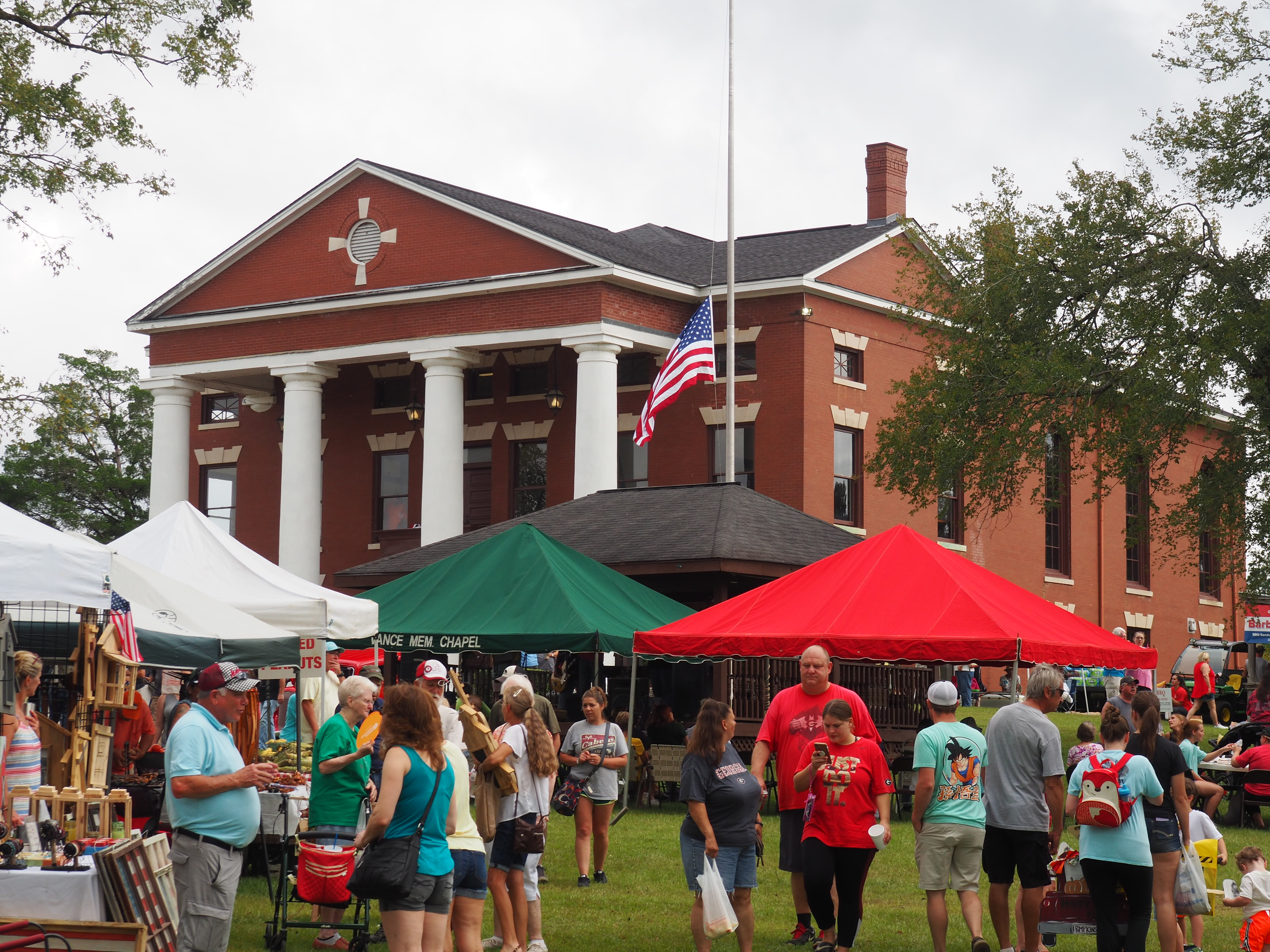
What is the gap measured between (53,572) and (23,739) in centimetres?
149

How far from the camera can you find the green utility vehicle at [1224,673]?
34.7 metres

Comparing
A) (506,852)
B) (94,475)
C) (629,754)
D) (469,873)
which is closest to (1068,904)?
(506,852)

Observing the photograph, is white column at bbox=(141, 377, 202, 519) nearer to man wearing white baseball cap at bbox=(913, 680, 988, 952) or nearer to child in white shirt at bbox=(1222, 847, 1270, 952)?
man wearing white baseball cap at bbox=(913, 680, 988, 952)

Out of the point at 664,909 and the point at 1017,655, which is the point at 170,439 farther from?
the point at 664,909

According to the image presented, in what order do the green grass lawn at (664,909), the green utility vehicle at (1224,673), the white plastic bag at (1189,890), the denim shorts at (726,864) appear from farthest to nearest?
the green utility vehicle at (1224,673)
the green grass lawn at (664,909)
the white plastic bag at (1189,890)
the denim shorts at (726,864)

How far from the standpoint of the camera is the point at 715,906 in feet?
31.9

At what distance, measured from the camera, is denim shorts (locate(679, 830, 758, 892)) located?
33.2 feet

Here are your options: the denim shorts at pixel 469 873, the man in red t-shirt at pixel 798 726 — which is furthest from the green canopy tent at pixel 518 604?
the denim shorts at pixel 469 873

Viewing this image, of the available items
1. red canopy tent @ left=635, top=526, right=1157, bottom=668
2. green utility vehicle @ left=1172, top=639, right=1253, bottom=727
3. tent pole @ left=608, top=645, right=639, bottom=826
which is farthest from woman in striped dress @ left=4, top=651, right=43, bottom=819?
green utility vehicle @ left=1172, top=639, right=1253, bottom=727

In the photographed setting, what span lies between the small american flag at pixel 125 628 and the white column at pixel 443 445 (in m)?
23.9

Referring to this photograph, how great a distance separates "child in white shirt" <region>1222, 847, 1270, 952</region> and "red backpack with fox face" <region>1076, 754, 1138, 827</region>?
1311mm

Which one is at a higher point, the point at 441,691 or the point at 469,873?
the point at 441,691

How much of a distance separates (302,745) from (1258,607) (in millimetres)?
27407

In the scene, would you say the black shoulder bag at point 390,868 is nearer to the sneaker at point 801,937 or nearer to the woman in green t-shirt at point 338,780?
the woman in green t-shirt at point 338,780
